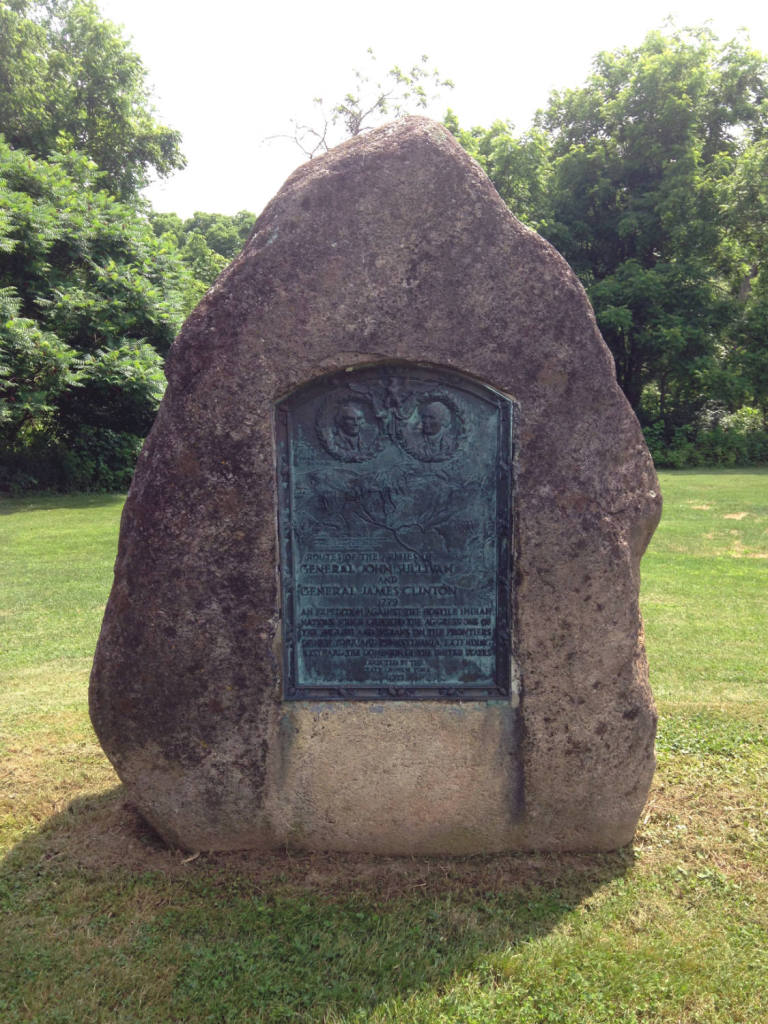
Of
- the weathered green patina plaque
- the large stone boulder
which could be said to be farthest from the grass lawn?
the weathered green patina plaque

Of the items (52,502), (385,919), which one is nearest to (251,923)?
(385,919)

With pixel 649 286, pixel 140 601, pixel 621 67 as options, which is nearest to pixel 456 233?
pixel 140 601

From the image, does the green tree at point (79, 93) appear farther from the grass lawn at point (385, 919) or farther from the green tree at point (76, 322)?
the grass lawn at point (385, 919)

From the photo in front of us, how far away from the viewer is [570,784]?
3.32 metres

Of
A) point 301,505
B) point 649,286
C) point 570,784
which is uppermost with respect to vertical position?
point 649,286

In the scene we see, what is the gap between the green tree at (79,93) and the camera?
65.5 feet

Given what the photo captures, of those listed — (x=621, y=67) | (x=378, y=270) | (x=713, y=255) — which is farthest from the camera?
(x=621, y=67)

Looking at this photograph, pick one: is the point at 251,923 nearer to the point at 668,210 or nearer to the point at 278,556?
the point at 278,556

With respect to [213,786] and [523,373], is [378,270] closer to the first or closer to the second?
[523,373]

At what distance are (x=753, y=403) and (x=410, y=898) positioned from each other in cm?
2575

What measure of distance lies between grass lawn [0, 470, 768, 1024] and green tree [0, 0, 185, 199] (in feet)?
67.9

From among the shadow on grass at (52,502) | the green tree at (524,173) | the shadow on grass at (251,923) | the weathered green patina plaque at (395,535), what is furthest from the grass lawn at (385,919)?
the green tree at (524,173)

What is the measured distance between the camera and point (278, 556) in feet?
10.7

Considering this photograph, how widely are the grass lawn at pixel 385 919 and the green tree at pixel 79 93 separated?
2071cm
